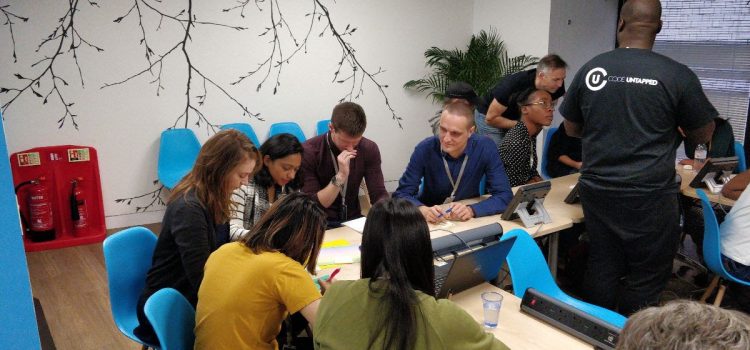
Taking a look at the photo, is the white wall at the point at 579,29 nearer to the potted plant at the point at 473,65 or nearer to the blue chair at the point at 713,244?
the potted plant at the point at 473,65

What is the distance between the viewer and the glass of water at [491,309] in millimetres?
2111

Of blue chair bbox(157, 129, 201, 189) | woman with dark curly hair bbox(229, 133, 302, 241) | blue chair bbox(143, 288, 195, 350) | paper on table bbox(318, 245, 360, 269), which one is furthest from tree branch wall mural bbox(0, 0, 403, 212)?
blue chair bbox(143, 288, 195, 350)

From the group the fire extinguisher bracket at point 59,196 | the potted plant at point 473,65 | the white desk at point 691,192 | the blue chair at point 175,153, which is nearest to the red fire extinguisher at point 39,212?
the fire extinguisher bracket at point 59,196

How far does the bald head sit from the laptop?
49.0 inches

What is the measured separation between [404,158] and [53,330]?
4.41 metres

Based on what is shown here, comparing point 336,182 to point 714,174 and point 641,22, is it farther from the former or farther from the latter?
point 714,174

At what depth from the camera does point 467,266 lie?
2.21 meters

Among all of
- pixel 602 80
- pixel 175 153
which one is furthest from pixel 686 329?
pixel 175 153

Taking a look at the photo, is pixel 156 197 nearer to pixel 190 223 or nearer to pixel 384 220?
pixel 190 223

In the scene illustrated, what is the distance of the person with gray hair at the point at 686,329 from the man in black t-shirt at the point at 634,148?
178 cm

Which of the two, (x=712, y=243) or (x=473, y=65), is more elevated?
(x=473, y=65)

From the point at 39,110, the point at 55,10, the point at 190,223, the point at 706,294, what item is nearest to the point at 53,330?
the point at 190,223

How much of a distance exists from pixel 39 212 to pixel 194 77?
6.04 feet

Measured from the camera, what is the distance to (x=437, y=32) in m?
6.94
